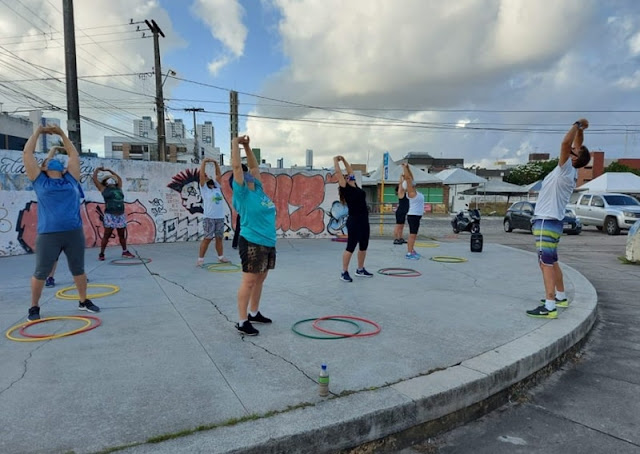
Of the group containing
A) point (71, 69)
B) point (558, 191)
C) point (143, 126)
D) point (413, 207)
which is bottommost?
point (413, 207)

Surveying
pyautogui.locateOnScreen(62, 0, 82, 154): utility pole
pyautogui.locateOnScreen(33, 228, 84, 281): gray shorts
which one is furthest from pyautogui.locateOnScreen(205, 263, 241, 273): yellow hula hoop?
pyautogui.locateOnScreen(62, 0, 82, 154): utility pole

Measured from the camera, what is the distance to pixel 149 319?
4871 millimetres

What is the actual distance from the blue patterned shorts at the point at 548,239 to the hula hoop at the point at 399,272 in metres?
2.67

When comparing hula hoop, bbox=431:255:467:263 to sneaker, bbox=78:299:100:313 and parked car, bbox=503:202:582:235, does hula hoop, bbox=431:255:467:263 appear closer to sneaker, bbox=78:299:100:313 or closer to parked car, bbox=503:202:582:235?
sneaker, bbox=78:299:100:313

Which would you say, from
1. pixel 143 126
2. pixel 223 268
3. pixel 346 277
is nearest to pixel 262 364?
pixel 346 277

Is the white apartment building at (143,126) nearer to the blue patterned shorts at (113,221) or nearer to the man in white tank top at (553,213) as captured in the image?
the blue patterned shorts at (113,221)

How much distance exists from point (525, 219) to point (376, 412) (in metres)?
19.7

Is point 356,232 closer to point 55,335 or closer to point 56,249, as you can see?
point 56,249

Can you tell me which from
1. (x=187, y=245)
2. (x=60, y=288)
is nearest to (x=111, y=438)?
(x=60, y=288)

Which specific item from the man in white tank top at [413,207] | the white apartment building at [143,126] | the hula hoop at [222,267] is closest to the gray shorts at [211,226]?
the hula hoop at [222,267]

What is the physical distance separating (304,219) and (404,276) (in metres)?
6.99

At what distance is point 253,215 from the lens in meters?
4.38

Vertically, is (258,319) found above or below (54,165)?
below

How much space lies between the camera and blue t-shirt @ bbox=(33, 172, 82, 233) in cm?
474
